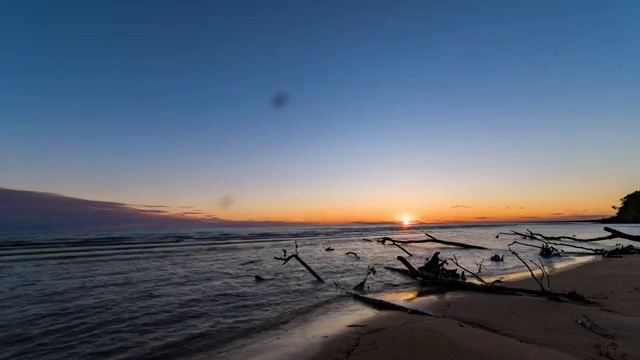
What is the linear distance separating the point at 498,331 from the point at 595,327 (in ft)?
6.26

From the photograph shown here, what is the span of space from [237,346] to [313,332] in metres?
1.92

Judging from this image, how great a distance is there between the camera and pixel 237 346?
8.09m

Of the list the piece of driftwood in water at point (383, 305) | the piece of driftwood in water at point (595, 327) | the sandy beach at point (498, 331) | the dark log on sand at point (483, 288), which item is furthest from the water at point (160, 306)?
the piece of driftwood in water at point (595, 327)

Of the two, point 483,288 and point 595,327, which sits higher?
point 595,327

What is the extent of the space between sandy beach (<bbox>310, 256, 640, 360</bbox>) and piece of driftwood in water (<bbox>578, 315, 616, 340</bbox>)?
108mm

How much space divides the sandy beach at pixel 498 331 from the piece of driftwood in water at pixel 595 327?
0.11 metres

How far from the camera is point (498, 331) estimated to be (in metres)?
7.76

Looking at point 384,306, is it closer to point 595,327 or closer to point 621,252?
point 595,327

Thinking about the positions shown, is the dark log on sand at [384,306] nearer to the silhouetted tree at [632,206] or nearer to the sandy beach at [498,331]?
the sandy beach at [498,331]

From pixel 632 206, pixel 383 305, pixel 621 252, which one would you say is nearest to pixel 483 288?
pixel 383 305

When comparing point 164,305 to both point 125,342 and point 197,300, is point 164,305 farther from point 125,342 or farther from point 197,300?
point 125,342

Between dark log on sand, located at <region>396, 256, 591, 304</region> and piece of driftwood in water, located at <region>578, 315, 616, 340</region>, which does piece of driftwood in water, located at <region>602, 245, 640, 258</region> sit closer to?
dark log on sand, located at <region>396, 256, 591, 304</region>

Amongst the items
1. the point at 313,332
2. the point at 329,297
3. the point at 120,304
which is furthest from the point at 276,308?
the point at 120,304

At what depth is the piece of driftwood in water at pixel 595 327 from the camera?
272 inches
